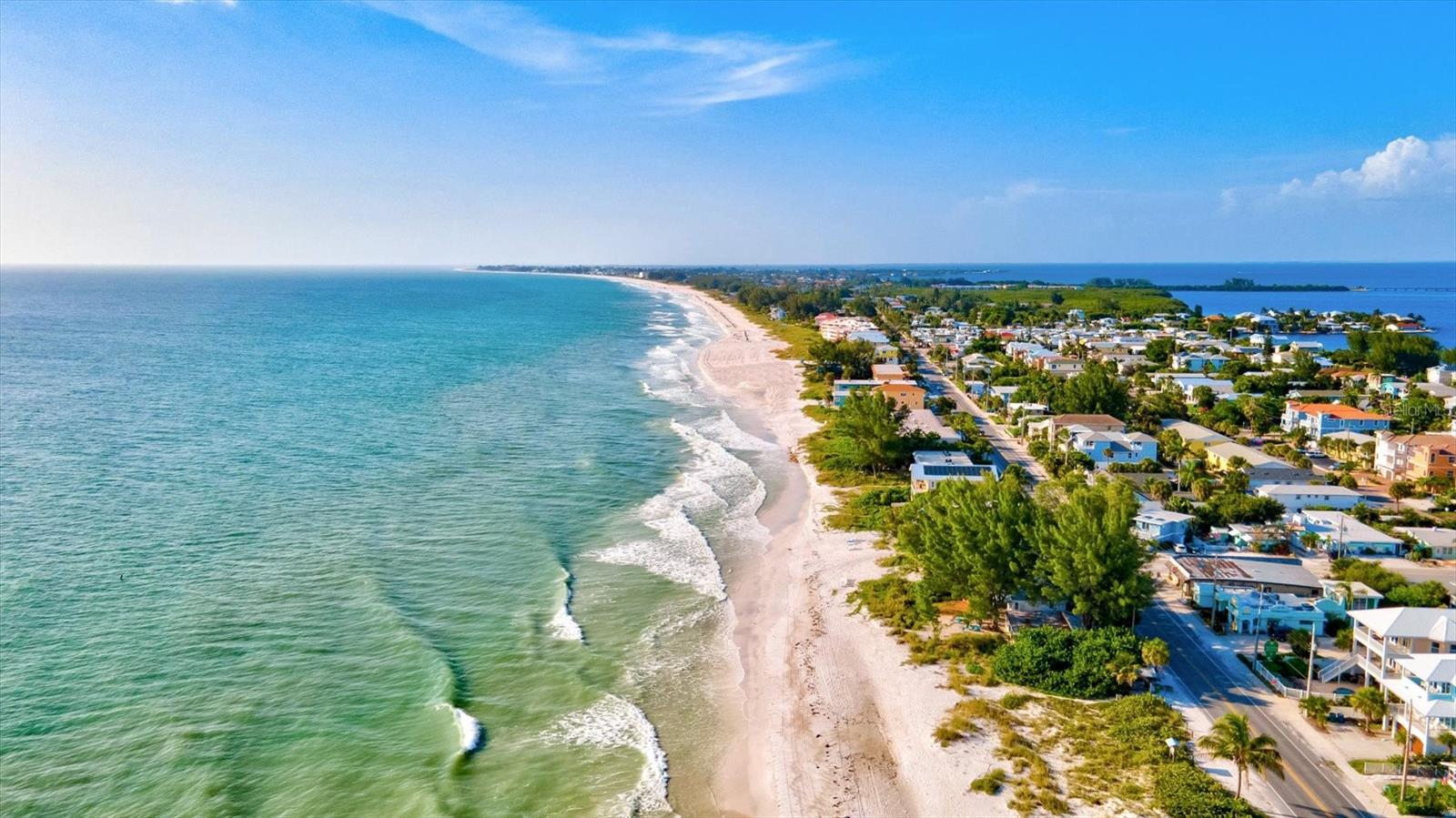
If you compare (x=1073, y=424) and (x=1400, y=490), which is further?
(x=1073, y=424)

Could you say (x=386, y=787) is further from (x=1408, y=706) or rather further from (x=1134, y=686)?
(x=1408, y=706)

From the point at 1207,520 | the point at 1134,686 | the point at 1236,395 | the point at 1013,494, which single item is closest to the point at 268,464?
the point at 1013,494

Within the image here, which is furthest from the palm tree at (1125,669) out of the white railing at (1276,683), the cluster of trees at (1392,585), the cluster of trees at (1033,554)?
the cluster of trees at (1392,585)

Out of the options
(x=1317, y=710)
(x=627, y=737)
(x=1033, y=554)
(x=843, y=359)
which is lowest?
(x=627, y=737)

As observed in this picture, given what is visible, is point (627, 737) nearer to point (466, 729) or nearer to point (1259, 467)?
point (466, 729)

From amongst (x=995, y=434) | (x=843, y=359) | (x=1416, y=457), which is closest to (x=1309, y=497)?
(x=1416, y=457)

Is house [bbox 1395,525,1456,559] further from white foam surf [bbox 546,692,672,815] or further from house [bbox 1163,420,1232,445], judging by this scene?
white foam surf [bbox 546,692,672,815]

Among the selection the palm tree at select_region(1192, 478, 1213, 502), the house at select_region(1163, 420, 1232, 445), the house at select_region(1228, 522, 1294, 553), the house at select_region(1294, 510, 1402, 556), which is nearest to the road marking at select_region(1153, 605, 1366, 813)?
the house at select_region(1228, 522, 1294, 553)
